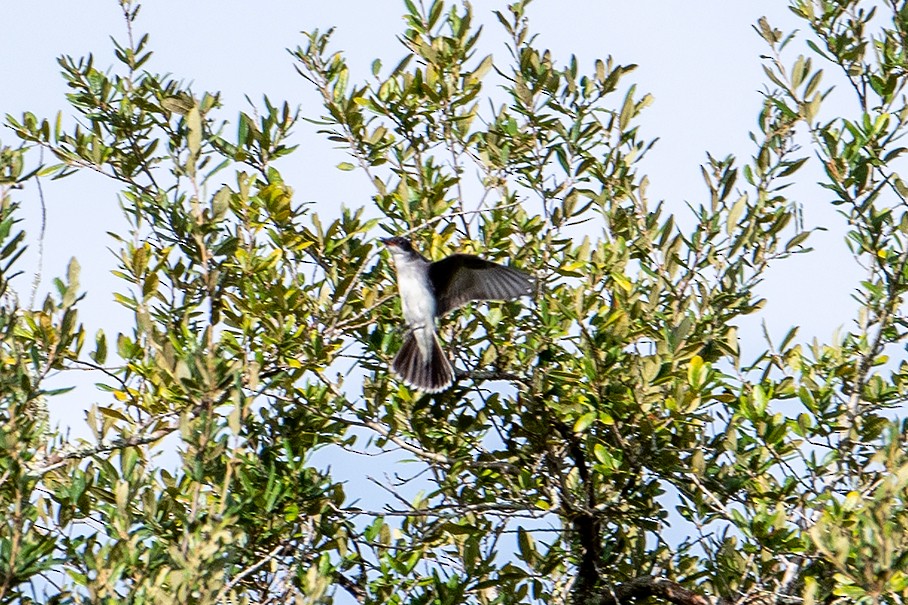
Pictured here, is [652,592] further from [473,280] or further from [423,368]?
[473,280]

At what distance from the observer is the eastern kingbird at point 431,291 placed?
18.1 ft

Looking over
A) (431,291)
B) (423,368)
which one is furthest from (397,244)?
(423,368)

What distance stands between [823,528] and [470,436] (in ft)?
6.88

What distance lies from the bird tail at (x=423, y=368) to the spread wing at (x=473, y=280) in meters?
0.30

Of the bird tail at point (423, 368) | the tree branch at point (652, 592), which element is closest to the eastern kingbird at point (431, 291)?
the bird tail at point (423, 368)

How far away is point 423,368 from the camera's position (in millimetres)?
5574

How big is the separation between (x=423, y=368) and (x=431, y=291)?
47 cm

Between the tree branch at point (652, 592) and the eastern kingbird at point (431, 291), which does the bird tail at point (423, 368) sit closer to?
the eastern kingbird at point (431, 291)

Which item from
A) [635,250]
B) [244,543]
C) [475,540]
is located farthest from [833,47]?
[244,543]

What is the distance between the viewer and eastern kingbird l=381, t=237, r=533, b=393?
5520 mm

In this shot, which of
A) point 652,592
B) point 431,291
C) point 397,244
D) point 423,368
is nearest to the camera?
point 652,592

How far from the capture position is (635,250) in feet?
18.6

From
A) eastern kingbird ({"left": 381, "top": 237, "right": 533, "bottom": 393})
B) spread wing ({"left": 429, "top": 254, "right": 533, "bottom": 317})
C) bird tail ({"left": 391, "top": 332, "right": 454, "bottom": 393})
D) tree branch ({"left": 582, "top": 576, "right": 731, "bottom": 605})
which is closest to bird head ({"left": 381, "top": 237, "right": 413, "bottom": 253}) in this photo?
eastern kingbird ({"left": 381, "top": 237, "right": 533, "bottom": 393})

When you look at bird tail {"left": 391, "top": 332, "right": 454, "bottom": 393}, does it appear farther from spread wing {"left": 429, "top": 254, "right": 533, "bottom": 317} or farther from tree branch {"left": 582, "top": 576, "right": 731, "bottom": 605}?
tree branch {"left": 582, "top": 576, "right": 731, "bottom": 605}
